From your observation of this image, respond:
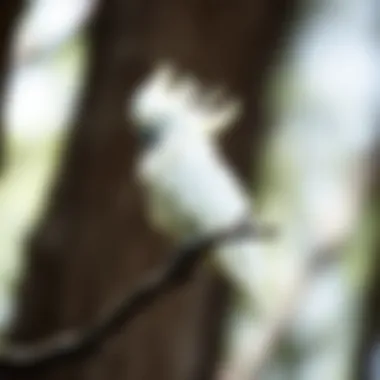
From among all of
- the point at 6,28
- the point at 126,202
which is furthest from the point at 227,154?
the point at 6,28

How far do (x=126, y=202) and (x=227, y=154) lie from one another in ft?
0.36

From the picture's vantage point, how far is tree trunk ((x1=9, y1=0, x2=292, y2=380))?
85 centimetres

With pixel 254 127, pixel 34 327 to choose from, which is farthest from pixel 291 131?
pixel 34 327

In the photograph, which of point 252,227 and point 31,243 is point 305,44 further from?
point 31,243

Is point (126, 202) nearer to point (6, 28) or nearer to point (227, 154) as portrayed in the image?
point (227, 154)

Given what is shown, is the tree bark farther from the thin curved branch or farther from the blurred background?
the thin curved branch

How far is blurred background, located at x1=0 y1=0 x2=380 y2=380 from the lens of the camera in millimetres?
836

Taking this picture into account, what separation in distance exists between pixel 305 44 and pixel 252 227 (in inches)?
7.4

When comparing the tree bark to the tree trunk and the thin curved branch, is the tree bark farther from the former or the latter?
the thin curved branch

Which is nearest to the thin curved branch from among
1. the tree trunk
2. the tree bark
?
the tree trunk

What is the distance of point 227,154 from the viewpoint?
875 mm

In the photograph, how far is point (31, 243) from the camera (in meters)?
0.89

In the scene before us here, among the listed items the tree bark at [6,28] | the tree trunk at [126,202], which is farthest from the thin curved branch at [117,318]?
the tree bark at [6,28]

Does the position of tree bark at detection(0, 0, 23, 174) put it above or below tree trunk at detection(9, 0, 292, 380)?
above
